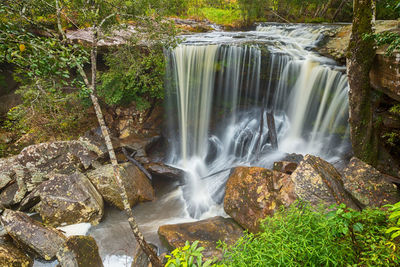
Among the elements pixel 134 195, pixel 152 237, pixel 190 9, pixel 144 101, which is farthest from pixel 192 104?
pixel 190 9

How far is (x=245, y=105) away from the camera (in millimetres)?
10188

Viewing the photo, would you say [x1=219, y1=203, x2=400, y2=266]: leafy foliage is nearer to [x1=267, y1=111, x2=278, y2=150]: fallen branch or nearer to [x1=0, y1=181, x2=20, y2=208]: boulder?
[x1=267, y1=111, x2=278, y2=150]: fallen branch

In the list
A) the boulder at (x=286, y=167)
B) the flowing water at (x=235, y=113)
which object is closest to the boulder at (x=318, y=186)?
the boulder at (x=286, y=167)

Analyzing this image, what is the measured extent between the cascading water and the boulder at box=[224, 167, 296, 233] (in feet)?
5.50

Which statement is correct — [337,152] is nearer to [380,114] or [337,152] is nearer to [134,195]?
[380,114]

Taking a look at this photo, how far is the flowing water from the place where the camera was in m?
7.28

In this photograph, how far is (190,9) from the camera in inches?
738

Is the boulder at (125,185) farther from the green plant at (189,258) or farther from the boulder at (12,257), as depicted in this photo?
the green plant at (189,258)

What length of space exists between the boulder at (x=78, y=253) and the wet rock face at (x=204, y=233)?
156 cm

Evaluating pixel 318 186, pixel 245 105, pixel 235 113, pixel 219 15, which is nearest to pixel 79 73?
pixel 235 113

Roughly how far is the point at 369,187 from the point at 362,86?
2.75 meters

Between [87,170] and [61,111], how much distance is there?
4.20 m

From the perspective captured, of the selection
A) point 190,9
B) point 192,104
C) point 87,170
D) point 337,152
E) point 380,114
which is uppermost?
point 190,9

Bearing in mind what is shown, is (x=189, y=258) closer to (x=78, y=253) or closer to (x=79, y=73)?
(x=78, y=253)
